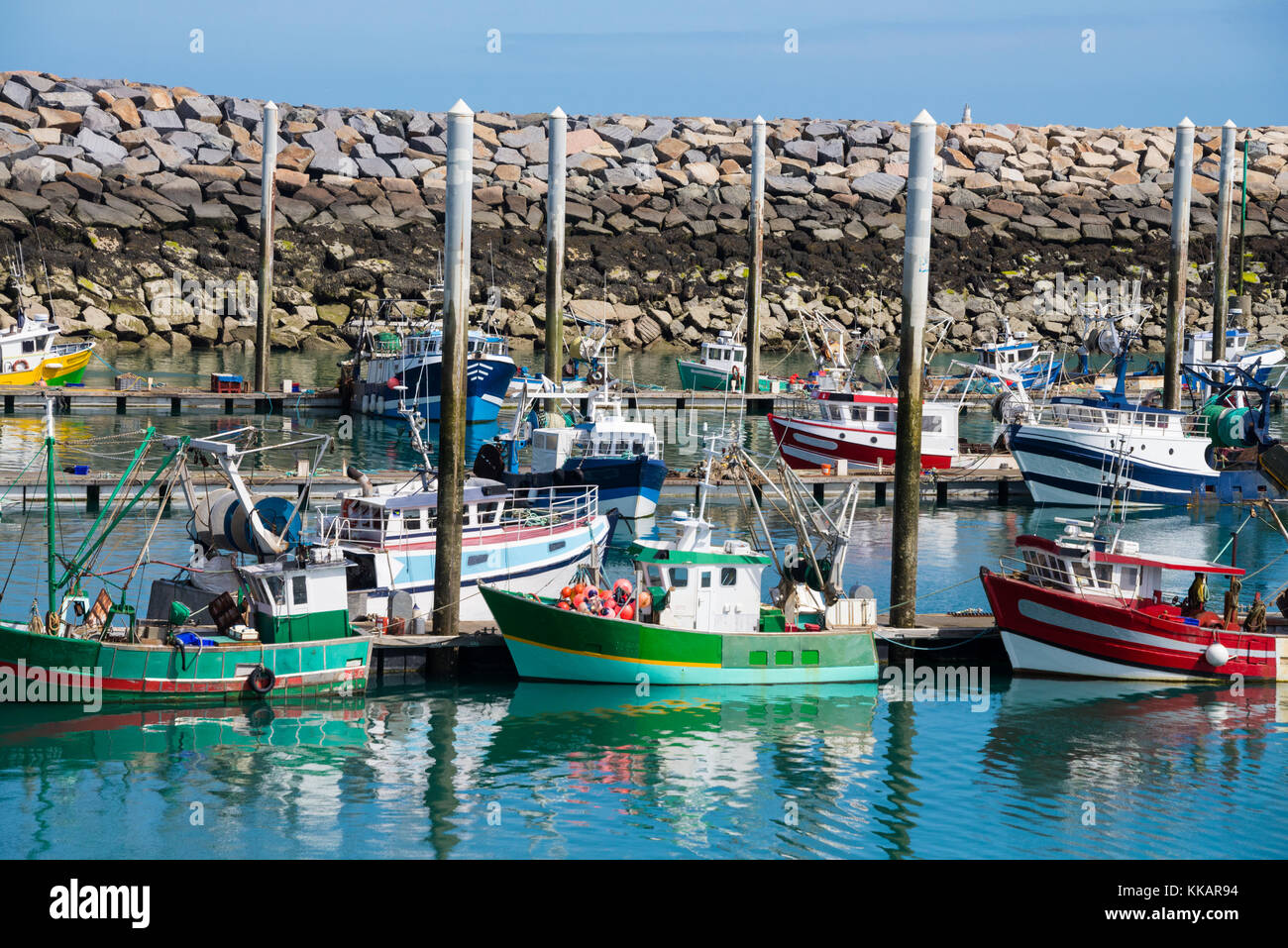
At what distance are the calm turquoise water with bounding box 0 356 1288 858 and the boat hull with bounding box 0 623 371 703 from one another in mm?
480

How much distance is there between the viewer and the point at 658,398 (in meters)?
75.9

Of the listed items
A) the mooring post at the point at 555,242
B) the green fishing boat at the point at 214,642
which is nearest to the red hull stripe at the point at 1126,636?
the green fishing boat at the point at 214,642

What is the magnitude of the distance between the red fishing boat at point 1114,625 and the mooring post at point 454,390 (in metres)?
10.5

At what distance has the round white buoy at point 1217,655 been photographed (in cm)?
3192

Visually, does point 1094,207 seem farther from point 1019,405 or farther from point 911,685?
point 911,685

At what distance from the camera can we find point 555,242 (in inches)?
2437

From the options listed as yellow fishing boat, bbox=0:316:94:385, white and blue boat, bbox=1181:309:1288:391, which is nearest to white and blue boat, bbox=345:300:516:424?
yellow fishing boat, bbox=0:316:94:385

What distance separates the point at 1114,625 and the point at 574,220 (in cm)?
8204

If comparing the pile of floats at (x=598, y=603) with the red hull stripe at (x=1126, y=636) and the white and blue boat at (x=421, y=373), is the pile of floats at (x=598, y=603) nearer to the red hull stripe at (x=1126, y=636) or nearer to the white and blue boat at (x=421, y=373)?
the red hull stripe at (x=1126, y=636)

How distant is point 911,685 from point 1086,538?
185 inches

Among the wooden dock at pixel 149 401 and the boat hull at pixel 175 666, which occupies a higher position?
the wooden dock at pixel 149 401

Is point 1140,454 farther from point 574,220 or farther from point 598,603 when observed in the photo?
point 574,220

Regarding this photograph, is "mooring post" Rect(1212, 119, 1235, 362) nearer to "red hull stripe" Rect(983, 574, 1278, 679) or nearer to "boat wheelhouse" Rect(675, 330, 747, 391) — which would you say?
"boat wheelhouse" Rect(675, 330, 747, 391)

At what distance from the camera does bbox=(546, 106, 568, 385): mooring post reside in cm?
5931
